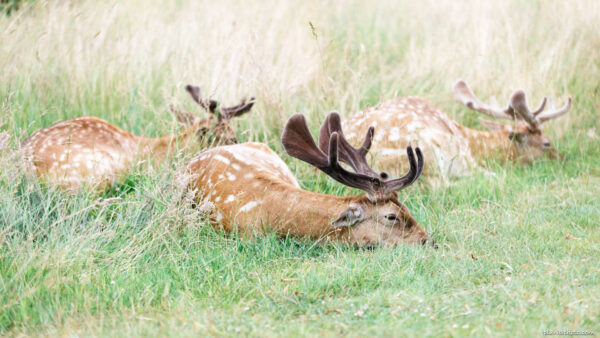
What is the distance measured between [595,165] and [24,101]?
550 centimetres

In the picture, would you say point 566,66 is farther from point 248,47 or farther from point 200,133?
point 200,133

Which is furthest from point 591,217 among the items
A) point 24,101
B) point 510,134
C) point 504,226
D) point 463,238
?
point 24,101

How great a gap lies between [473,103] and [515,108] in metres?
0.60

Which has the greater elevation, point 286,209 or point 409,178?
point 409,178

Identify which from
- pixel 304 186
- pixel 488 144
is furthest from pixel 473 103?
pixel 304 186

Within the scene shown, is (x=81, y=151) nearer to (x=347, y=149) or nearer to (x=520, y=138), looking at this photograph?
(x=347, y=149)

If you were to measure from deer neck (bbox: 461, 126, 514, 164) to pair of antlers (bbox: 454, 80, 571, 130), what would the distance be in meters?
0.26

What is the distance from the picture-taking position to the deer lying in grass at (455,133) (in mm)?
6777

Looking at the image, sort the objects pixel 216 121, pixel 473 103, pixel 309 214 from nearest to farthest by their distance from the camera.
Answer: pixel 309 214
pixel 216 121
pixel 473 103

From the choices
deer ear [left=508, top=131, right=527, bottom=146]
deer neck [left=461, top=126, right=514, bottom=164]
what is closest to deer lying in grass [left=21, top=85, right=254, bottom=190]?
deer neck [left=461, top=126, right=514, bottom=164]

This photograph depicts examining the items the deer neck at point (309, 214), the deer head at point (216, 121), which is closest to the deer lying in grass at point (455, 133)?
the deer head at point (216, 121)

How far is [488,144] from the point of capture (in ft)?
25.3

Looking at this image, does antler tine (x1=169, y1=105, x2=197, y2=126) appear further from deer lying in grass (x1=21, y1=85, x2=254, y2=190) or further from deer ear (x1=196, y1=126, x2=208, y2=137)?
deer ear (x1=196, y1=126, x2=208, y2=137)

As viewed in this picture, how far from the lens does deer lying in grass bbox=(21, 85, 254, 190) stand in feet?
19.8
